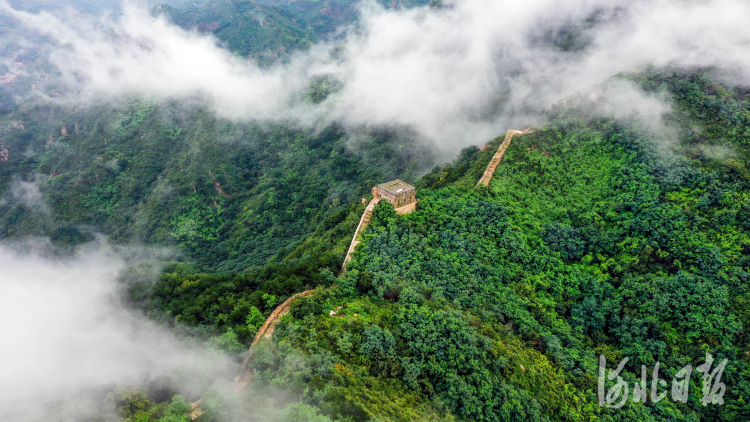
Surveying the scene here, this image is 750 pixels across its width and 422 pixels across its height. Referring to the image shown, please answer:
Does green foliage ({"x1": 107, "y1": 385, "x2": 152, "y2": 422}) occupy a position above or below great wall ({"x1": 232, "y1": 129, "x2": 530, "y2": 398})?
below

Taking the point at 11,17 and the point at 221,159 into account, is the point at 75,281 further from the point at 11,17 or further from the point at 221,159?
the point at 11,17

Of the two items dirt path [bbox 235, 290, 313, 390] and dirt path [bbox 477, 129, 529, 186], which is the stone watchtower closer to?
dirt path [bbox 477, 129, 529, 186]

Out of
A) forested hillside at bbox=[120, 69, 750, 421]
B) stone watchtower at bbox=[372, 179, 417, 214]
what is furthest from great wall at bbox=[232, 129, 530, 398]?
forested hillside at bbox=[120, 69, 750, 421]

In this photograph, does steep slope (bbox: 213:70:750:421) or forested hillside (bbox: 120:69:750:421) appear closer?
forested hillside (bbox: 120:69:750:421)

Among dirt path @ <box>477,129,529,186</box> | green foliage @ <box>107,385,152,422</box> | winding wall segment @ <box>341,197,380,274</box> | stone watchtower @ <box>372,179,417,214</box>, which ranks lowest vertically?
green foliage @ <box>107,385,152,422</box>

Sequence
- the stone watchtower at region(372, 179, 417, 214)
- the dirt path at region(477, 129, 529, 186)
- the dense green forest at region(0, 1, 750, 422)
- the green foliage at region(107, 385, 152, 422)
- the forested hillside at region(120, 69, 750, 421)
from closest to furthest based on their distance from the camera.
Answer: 1. the green foliage at region(107, 385, 152, 422)
2. the dense green forest at region(0, 1, 750, 422)
3. the forested hillside at region(120, 69, 750, 421)
4. the stone watchtower at region(372, 179, 417, 214)
5. the dirt path at region(477, 129, 529, 186)

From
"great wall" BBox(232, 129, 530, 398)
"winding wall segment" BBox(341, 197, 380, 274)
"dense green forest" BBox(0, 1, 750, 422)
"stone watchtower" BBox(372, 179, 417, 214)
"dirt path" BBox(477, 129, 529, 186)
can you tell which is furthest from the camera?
"dirt path" BBox(477, 129, 529, 186)

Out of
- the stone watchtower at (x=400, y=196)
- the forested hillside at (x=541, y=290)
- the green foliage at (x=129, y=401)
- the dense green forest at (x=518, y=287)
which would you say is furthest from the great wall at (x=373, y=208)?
the green foliage at (x=129, y=401)

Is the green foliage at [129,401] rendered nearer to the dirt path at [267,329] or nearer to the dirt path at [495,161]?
the dirt path at [267,329]

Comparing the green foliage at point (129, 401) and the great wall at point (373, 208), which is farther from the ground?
the great wall at point (373, 208)
